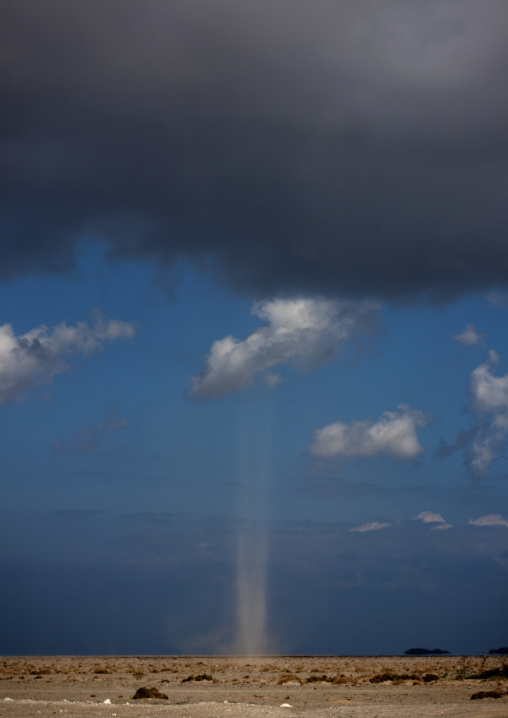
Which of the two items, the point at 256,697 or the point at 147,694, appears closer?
the point at 147,694

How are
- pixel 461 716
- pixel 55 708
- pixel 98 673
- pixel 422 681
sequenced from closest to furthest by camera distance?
pixel 461 716 → pixel 55 708 → pixel 422 681 → pixel 98 673

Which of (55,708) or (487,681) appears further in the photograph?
(487,681)

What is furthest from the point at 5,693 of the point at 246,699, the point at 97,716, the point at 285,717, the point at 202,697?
the point at 285,717

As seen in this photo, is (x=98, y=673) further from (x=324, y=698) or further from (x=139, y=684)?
(x=324, y=698)

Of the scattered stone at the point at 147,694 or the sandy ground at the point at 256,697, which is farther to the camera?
the scattered stone at the point at 147,694

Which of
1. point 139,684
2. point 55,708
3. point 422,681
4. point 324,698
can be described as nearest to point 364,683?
point 422,681

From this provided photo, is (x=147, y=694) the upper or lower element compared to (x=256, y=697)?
upper

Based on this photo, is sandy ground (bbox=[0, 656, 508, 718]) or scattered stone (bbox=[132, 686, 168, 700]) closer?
sandy ground (bbox=[0, 656, 508, 718])

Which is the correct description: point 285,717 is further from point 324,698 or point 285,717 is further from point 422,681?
point 422,681

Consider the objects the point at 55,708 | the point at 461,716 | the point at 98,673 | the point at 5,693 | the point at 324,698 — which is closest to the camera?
the point at 461,716
